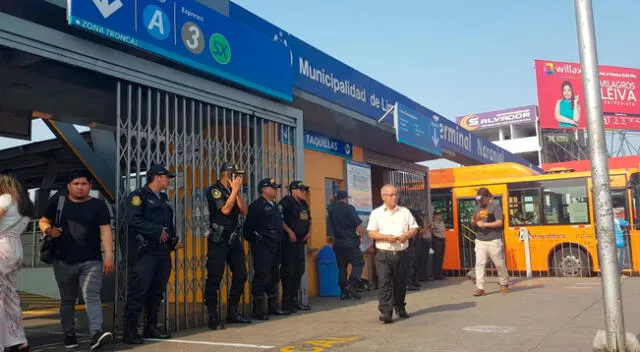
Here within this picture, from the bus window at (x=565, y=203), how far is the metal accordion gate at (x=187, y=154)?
7784 mm

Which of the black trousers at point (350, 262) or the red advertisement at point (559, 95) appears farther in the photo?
the red advertisement at point (559, 95)

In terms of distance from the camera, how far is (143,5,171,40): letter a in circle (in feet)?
19.7

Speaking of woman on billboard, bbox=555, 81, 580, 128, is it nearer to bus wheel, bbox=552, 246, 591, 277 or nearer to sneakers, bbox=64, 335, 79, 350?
bus wheel, bbox=552, 246, 591, 277

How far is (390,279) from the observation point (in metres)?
6.77

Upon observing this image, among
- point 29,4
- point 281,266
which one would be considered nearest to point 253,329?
point 281,266

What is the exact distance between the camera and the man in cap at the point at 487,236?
30.4 feet

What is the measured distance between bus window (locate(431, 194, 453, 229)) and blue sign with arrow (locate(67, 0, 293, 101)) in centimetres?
832

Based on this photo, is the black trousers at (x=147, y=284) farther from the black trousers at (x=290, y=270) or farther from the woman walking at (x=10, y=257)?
the black trousers at (x=290, y=270)

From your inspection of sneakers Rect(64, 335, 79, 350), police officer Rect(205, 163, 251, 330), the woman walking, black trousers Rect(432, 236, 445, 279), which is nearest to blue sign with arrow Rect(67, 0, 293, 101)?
police officer Rect(205, 163, 251, 330)

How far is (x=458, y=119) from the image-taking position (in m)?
57.2

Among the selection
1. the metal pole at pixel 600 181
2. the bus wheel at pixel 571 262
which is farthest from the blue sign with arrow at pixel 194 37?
the bus wheel at pixel 571 262

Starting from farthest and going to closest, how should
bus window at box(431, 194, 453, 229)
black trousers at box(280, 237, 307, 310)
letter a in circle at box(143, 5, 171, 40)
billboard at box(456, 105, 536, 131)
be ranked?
billboard at box(456, 105, 536, 131) → bus window at box(431, 194, 453, 229) → black trousers at box(280, 237, 307, 310) → letter a in circle at box(143, 5, 171, 40)

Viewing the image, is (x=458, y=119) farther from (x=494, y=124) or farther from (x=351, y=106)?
(x=351, y=106)

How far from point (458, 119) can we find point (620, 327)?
54366 mm
